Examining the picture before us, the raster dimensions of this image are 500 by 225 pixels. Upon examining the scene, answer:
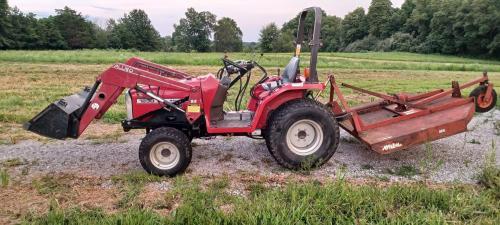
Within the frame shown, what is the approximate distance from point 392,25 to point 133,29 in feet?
141

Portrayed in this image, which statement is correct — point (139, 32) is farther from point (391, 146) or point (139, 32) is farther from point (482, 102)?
point (391, 146)

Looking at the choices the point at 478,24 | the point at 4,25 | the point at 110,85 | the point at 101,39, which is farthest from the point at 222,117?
the point at 101,39

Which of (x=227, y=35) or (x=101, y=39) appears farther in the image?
(x=227, y=35)

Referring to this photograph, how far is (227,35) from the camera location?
252 feet

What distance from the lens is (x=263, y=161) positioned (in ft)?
19.2

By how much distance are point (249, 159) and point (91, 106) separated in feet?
6.97

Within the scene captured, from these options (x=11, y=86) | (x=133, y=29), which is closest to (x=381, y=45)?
(x=133, y=29)

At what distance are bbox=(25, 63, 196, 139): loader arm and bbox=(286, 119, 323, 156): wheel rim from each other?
1.62 metres

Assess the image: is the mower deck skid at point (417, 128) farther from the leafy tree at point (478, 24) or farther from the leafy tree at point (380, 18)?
the leafy tree at point (380, 18)

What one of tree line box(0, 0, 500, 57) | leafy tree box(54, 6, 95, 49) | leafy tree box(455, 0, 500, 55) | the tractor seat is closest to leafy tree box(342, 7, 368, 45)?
tree line box(0, 0, 500, 57)

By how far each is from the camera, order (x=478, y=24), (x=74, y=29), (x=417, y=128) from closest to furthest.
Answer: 1. (x=417, y=128)
2. (x=478, y=24)
3. (x=74, y=29)

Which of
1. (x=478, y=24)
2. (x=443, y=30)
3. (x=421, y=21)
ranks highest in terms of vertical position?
(x=421, y=21)

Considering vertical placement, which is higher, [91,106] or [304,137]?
[91,106]

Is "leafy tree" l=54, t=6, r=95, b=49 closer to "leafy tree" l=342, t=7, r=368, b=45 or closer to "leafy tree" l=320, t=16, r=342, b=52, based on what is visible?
"leafy tree" l=320, t=16, r=342, b=52
